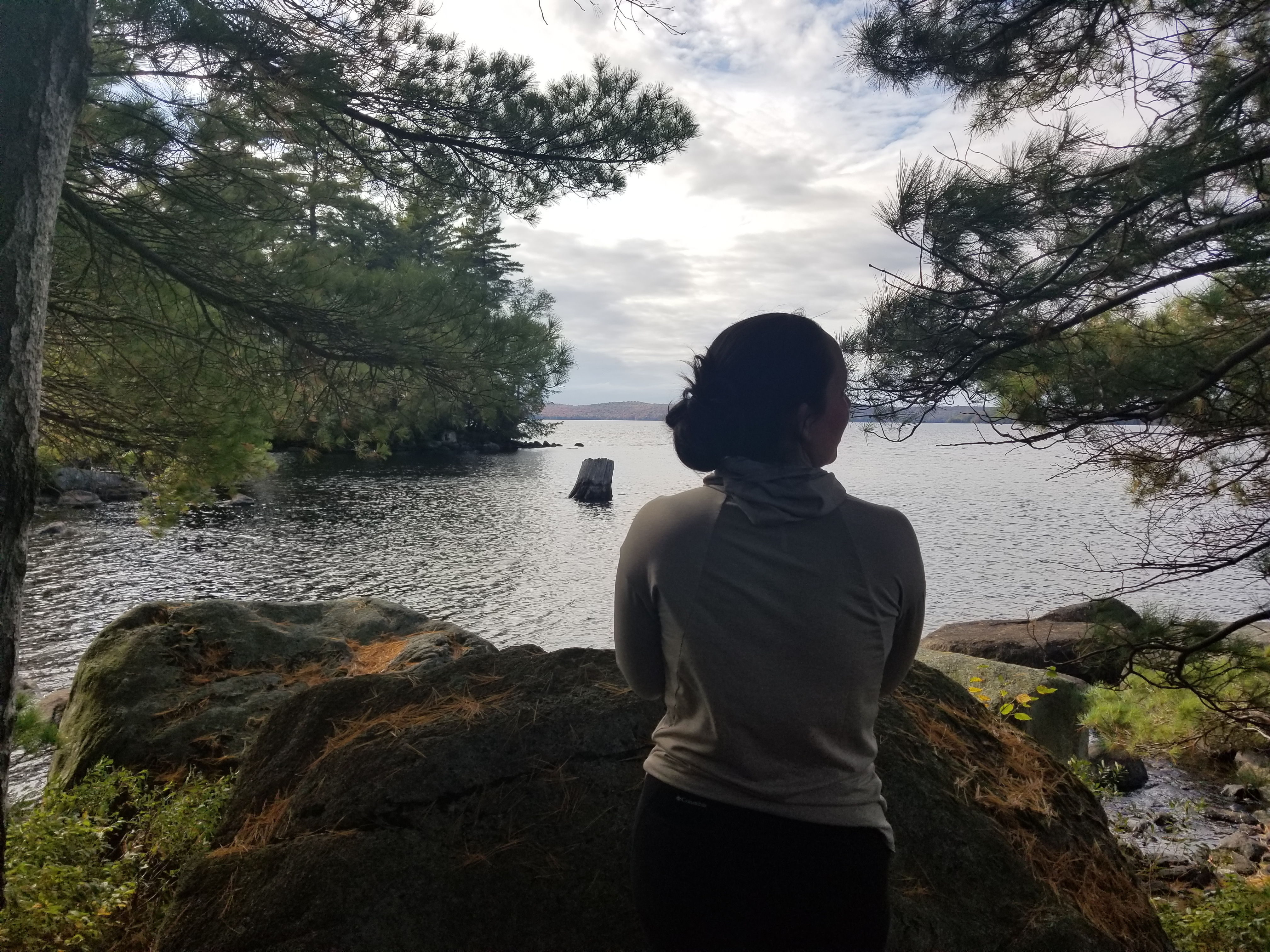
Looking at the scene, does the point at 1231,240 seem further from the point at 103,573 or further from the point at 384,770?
the point at 103,573

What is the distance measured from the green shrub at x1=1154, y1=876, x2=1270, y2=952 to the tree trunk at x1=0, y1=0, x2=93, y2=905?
471 centimetres

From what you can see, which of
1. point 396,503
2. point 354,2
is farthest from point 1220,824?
point 396,503

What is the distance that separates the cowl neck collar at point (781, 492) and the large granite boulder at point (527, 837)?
1602 mm

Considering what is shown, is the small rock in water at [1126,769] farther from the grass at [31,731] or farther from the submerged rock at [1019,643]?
the grass at [31,731]

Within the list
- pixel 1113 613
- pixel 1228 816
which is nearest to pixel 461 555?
pixel 1228 816

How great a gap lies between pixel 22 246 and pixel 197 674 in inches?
130

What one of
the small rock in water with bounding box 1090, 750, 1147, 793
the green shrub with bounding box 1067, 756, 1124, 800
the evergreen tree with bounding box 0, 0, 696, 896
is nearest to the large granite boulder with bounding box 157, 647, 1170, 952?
the green shrub with bounding box 1067, 756, 1124, 800

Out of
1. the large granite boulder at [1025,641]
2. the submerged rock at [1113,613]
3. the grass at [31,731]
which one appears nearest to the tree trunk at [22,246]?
the grass at [31,731]

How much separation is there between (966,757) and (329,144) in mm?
5664

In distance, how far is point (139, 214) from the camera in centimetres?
544

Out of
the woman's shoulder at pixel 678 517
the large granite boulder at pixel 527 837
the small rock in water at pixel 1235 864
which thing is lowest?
the small rock in water at pixel 1235 864

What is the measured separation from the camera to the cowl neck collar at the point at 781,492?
4.83ft

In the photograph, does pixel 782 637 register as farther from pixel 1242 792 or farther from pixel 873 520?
pixel 1242 792

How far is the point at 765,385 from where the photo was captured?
1.55 metres
